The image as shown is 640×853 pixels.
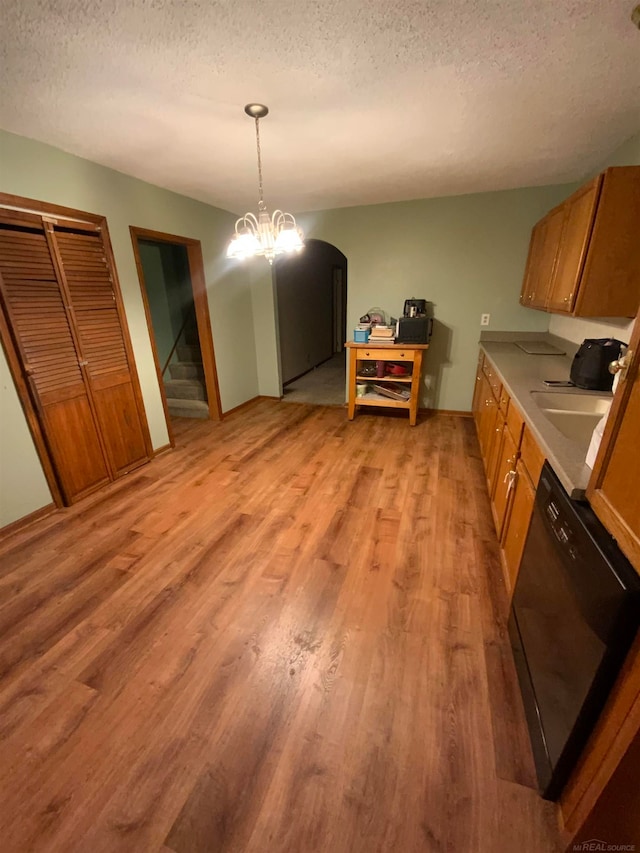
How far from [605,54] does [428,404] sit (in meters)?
3.06

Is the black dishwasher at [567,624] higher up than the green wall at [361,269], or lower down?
lower down

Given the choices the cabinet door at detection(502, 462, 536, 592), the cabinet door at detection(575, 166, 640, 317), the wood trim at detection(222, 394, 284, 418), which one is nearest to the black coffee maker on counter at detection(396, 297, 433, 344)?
the cabinet door at detection(575, 166, 640, 317)

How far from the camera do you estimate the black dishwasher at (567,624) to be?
2.49 feet

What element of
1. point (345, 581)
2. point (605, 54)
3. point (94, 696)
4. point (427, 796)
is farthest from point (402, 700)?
point (605, 54)

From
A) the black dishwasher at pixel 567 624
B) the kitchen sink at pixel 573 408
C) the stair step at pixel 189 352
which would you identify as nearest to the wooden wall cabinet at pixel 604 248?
the kitchen sink at pixel 573 408

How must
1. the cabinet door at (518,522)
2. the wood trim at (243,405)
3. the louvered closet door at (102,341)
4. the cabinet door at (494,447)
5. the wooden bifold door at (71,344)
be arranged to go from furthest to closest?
the wood trim at (243,405) < the louvered closet door at (102,341) < the cabinet door at (494,447) < the wooden bifold door at (71,344) < the cabinet door at (518,522)

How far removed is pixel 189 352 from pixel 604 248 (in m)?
4.33

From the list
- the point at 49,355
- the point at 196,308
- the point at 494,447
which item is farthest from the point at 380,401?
the point at 49,355

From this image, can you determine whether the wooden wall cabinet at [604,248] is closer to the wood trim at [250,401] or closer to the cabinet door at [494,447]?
the cabinet door at [494,447]

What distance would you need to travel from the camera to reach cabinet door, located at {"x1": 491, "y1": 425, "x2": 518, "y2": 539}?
1.79 meters

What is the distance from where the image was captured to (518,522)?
162 cm

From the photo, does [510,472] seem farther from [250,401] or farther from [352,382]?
[250,401]

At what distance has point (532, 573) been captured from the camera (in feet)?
4.11

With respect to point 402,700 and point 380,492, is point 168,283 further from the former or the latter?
point 402,700
